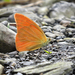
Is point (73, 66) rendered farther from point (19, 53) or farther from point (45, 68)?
point (19, 53)

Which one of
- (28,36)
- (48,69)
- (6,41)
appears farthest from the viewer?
(6,41)

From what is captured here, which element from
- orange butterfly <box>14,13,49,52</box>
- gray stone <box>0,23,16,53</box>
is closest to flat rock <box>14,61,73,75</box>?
orange butterfly <box>14,13,49,52</box>

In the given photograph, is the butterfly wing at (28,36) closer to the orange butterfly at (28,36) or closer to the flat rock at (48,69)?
the orange butterfly at (28,36)

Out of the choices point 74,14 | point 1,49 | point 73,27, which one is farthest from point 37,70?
point 74,14

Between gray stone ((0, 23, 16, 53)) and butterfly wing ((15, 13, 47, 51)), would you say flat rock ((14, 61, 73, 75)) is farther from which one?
gray stone ((0, 23, 16, 53))

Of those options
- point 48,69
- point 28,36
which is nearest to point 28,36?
point 28,36

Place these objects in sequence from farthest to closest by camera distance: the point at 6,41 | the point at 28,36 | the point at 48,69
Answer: the point at 6,41 → the point at 28,36 → the point at 48,69

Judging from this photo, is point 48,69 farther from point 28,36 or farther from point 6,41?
point 6,41

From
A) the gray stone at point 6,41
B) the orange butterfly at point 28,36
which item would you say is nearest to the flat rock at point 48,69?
the orange butterfly at point 28,36
